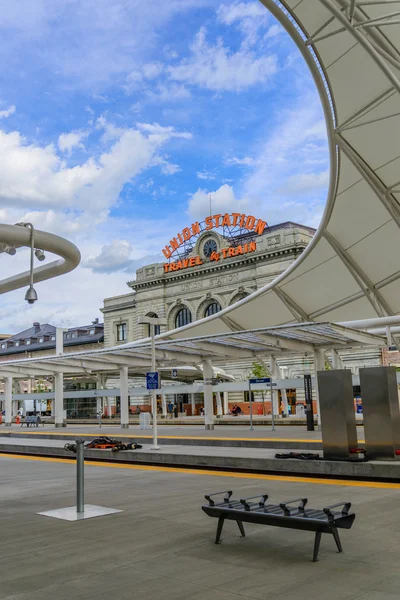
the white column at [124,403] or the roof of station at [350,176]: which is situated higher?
the roof of station at [350,176]

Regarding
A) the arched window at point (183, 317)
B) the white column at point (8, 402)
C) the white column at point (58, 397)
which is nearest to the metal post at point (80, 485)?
the white column at point (58, 397)

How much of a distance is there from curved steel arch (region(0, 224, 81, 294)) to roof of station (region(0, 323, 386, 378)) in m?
12.3

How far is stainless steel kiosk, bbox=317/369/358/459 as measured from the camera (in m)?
12.7

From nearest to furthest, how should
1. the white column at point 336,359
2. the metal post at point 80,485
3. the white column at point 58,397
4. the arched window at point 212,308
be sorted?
the metal post at point 80,485, the white column at point 336,359, the white column at point 58,397, the arched window at point 212,308

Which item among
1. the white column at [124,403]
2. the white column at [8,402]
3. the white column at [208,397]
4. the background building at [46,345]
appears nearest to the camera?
the white column at [208,397]

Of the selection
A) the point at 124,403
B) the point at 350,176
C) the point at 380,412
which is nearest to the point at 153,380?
the point at 380,412

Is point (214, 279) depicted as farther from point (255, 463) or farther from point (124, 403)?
point (255, 463)

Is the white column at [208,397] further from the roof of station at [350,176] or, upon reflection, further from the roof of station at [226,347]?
the roof of station at [350,176]

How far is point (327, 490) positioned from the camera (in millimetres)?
10172

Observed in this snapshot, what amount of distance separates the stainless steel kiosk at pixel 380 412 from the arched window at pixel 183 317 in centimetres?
6015

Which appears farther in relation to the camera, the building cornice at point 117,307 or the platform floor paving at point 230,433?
the building cornice at point 117,307

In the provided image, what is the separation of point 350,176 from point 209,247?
4941 centimetres

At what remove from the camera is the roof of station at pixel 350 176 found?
16016mm

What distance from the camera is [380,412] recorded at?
42.0ft
